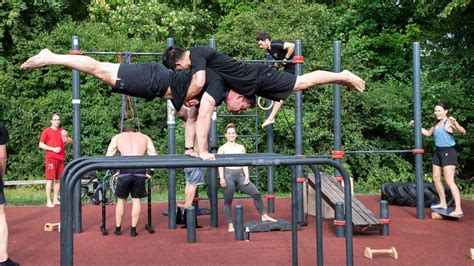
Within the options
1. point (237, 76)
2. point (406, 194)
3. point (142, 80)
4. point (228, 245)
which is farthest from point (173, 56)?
point (406, 194)

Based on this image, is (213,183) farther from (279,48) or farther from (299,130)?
(279,48)

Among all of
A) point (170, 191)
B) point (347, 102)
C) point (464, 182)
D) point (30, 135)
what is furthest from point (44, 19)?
point (464, 182)

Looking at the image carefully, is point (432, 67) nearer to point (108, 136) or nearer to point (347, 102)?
point (347, 102)

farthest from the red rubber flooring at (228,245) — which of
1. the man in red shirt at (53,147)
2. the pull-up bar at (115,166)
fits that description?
the pull-up bar at (115,166)

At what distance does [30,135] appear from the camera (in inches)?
575

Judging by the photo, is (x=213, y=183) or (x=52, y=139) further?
(x=52, y=139)

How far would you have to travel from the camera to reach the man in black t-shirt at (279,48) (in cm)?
863

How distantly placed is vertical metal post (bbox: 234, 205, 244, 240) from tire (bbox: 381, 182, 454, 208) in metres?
4.51

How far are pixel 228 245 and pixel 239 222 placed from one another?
0.34 meters

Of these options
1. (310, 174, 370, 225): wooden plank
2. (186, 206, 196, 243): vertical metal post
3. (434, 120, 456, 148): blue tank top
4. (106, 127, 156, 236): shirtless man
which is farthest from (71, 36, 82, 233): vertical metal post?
(434, 120, 456, 148): blue tank top

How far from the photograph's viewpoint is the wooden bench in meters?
7.68

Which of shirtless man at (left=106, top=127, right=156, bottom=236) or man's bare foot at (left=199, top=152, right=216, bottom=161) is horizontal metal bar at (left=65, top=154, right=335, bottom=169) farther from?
shirtless man at (left=106, top=127, right=156, bottom=236)

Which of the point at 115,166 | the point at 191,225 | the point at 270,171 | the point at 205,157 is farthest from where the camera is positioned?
the point at 270,171

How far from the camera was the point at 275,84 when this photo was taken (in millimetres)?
5379
